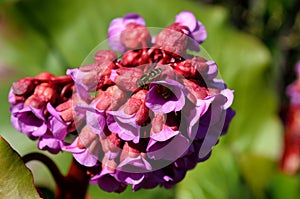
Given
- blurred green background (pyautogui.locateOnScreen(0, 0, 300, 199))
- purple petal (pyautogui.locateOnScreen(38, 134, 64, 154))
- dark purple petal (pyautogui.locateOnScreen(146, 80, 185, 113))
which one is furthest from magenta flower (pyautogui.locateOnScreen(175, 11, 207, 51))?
blurred green background (pyautogui.locateOnScreen(0, 0, 300, 199))

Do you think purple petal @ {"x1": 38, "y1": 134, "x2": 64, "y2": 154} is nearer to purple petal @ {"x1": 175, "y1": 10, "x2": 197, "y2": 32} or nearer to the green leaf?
the green leaf

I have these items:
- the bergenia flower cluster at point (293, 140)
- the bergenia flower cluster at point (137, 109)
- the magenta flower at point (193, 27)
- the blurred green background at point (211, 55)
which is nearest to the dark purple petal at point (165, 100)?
the bergenia flower cluster at point (137, 109)

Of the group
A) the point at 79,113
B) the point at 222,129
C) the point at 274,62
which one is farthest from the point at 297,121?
the point at 79,113

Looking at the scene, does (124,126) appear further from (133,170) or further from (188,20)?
(188,20)

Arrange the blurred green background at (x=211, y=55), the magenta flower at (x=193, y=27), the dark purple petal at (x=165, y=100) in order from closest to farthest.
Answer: the dark purple petal at (x=165, y=100)
the magenta flower at (x=193, y=27)
the blurred green background at (x=211, y=55)

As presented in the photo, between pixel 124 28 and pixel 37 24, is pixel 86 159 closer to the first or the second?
pixel 124 28

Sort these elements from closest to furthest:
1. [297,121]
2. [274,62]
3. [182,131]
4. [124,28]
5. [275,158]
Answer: [182,131]
[124,28]
[275,158]
[297,121]
[274,62]

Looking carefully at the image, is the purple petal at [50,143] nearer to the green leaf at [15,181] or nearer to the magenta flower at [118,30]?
the green leaf at [15,181]
